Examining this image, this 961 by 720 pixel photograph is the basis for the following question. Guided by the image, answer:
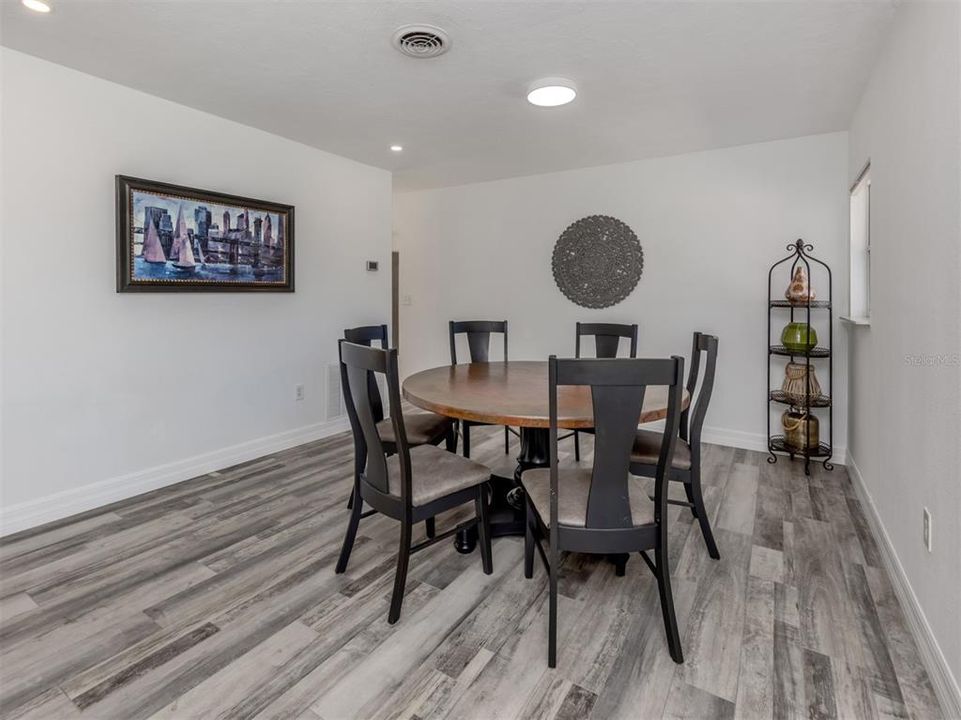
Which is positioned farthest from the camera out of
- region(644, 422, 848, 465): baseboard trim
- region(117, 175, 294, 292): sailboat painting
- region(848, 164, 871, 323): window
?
region(644, 422, 848, 465): baseboard trim

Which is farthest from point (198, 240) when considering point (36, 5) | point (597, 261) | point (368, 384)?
point (597, 261)

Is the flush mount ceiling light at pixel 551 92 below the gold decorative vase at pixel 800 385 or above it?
above

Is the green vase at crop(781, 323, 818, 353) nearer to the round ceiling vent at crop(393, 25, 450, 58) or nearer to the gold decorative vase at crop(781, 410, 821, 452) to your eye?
the gold decorative vase at crop(781, 410, 821, 452)

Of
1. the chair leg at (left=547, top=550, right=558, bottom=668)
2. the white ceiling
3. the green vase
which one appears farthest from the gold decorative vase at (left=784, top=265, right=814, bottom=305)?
the chair leg at (left=547, top=550, right=558, bottom=668)

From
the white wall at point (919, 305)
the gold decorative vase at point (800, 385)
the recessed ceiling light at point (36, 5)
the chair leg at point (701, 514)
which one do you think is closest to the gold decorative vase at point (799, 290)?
the gold decorative vase at point (800, 385)

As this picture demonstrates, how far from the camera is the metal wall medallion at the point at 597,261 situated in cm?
438

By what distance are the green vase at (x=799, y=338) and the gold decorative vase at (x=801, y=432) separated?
454 mm

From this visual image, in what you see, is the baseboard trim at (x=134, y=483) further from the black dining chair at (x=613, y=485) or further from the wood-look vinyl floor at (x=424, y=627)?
the black dining chair at (x=613, y=485)

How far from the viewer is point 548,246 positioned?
4836 mm

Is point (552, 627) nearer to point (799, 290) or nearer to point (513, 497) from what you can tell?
point (513, 497)

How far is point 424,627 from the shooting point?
71.5 inches

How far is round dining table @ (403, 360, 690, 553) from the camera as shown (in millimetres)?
1837

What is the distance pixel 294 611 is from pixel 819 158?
13.9 feet

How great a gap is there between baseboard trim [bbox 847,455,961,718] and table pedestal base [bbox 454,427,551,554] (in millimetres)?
1450
